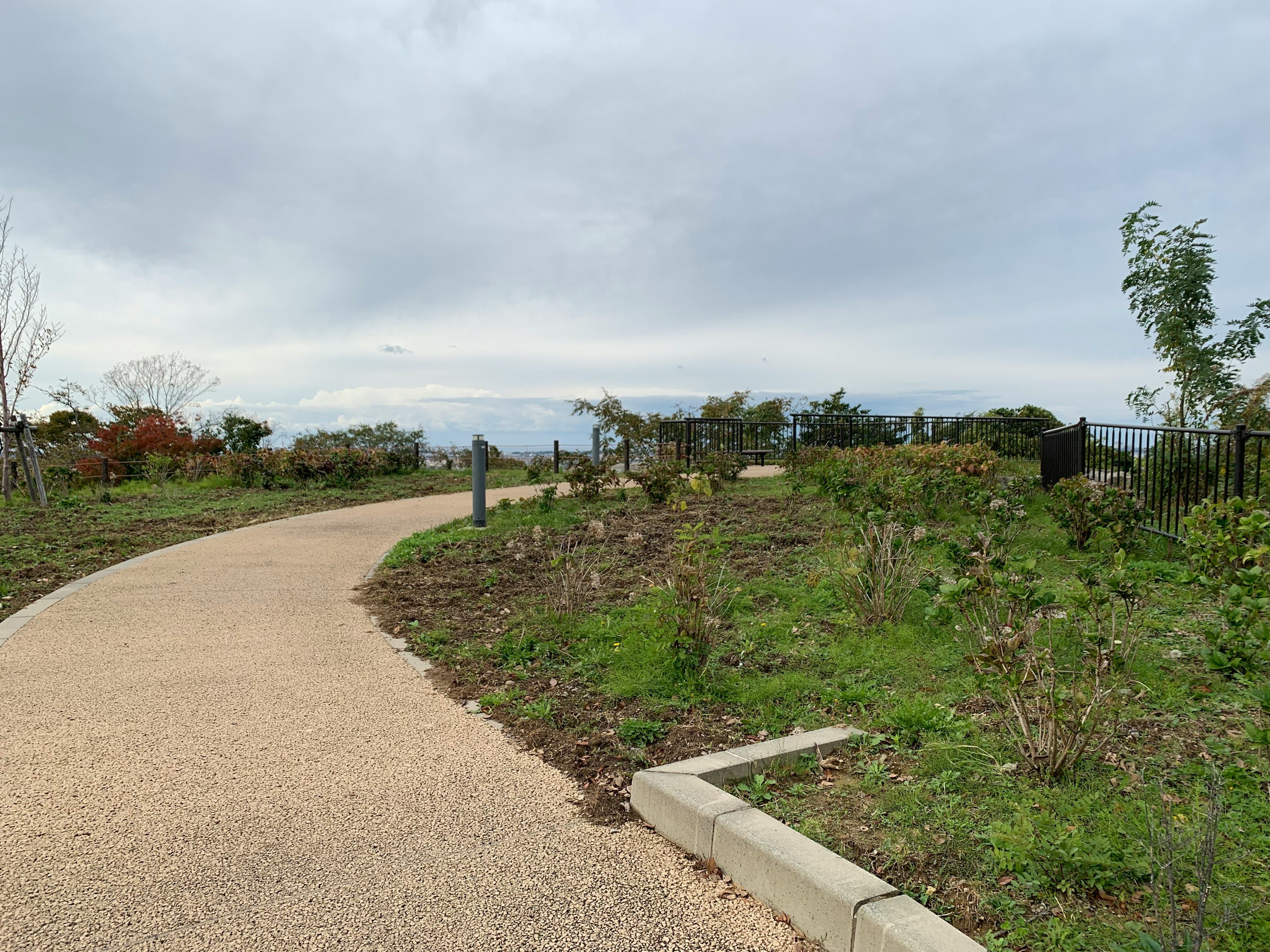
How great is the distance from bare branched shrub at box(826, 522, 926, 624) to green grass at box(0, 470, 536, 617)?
6.49 metres

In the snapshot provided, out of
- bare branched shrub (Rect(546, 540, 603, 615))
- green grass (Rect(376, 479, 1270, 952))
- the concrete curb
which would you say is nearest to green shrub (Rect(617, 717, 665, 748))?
green grass (Rect(376, 479, 1270, 952))

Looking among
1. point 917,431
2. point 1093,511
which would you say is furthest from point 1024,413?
point 1093,511

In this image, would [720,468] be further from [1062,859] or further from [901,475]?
[1062,859]

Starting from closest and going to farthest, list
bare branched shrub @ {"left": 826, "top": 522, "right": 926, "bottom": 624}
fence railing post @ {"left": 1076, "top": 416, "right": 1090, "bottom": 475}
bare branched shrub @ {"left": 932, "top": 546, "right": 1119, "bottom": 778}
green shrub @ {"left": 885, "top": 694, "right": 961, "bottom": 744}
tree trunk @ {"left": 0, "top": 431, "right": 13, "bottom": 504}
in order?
bare branched shrub @ {"left": 932, "top": 546, "right": 1119, "bottom": 778} < green shrub @ {"left": 885, "top": 694, "right": 961, "bottom": 744} < bare branched shrub @ {"left": 826, "top": 522, "right": 926, "bottom": 624} < fence railing post @ {"left": 1076, "top": 416, "right": 1090, "bottom": 475} < tree trunk @ {"left": 0, "top": 431, "right": 13, "bottom": 504}

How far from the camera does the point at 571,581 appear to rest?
5.59m

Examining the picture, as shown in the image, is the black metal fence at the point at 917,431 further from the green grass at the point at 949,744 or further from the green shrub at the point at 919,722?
the green shrub at the point at 919,722

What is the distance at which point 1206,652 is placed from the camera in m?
2.85

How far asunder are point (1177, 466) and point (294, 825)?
8.40 m

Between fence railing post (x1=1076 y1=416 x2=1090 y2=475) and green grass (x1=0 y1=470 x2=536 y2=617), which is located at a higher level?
fence railing post (x1=1076 y1=416 x2=1090 y2=475)

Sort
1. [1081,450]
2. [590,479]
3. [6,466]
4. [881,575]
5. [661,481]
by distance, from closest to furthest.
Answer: [881,575]
[1081,450]
[661,481]
[590,479]
[6,466]

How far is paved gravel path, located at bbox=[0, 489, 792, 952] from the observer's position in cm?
232

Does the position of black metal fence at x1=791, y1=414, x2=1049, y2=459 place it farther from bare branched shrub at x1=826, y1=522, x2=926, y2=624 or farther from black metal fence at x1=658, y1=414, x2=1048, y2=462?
bare branched shrub at x1=826, y1=522, x2=926, y2=624

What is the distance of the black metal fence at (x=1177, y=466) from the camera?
6.46 metres

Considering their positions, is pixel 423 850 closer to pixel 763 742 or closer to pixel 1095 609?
pixel 763 742
